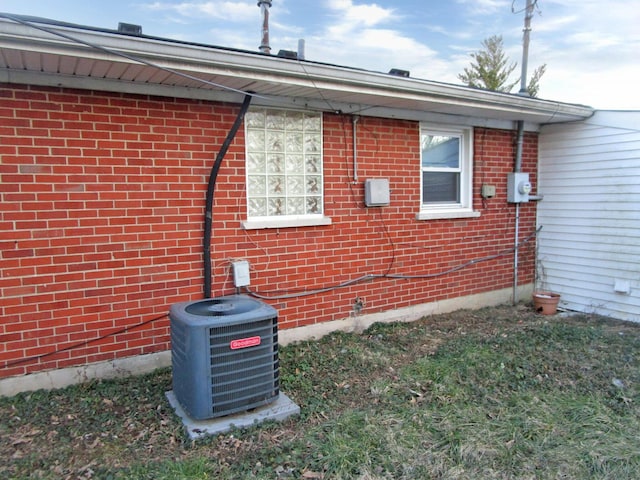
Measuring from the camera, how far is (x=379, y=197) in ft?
17.8

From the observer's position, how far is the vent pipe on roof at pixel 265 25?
18.6ft

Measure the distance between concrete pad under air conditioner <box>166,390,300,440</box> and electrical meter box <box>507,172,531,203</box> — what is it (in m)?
4.78

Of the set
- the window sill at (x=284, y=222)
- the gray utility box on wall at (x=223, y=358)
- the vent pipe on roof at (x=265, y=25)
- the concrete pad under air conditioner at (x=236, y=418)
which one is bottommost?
the concrete pad under air conditioner at (x=236, y=418)

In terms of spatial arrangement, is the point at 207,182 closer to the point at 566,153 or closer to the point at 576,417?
the point at 576,417

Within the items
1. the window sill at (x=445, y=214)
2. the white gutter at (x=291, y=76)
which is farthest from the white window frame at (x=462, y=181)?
the white gutter at (x=291, y=76)

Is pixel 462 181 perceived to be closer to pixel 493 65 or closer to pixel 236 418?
pixel 236 418

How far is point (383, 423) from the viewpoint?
3.47 m

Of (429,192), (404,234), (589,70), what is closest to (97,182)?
(404,234)

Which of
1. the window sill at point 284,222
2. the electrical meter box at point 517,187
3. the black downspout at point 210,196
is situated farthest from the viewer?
the electrical meter box at point 517,187

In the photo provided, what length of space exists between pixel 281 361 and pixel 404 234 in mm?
2356

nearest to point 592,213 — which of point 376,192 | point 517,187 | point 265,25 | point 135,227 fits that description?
point 517,187

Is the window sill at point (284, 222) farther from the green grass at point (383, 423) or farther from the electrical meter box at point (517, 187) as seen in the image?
the electrical meter box at point (517, 187)

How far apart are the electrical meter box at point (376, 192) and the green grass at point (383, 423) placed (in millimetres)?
1661

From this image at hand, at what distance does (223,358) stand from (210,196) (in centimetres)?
171
